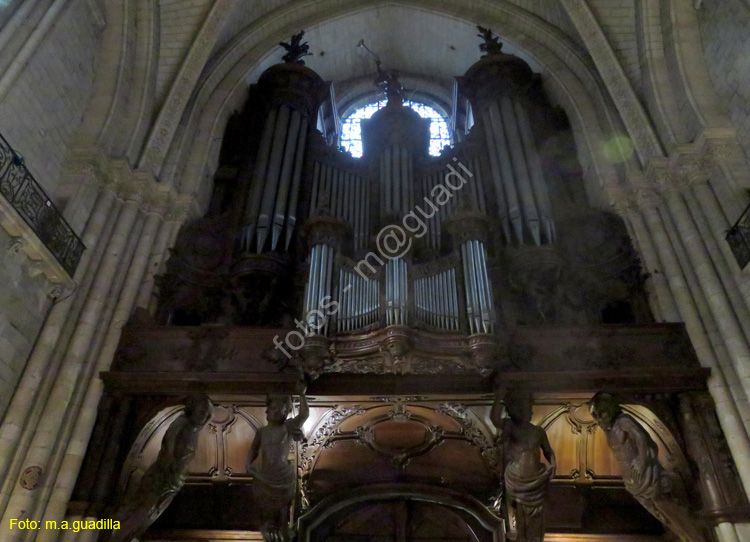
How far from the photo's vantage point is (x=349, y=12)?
13438mm

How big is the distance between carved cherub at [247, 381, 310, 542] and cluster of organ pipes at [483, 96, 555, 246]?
13.6ft

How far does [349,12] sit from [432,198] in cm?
575

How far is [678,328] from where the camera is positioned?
7148 millimetres

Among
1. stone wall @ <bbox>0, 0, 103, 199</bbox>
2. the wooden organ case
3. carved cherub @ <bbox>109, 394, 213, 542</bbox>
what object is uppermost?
stone wall @ <bbox>0, 0, 103, 199</bbox>

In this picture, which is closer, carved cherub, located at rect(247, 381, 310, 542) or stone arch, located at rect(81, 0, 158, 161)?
carved cherub, located at rect(247, 381, 310, 542)

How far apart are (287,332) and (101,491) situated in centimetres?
255

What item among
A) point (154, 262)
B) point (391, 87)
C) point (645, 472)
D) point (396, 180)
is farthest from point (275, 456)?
point (391, 87)

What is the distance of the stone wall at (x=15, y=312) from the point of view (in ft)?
20.5

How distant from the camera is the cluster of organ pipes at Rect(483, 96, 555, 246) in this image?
8.82m

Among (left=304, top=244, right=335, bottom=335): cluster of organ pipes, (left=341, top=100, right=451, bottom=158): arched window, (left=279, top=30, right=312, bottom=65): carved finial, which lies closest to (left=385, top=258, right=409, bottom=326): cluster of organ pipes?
(left=304, top=244, right=335, bottom=335): cluster of organ pipes

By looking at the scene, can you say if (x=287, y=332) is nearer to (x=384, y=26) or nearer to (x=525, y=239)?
(x=525, y=239)

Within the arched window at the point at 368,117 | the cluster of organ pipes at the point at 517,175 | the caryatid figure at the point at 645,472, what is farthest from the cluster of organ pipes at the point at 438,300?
the arched window at the point at 368,117

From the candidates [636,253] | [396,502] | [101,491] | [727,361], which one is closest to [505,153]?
[636,253]

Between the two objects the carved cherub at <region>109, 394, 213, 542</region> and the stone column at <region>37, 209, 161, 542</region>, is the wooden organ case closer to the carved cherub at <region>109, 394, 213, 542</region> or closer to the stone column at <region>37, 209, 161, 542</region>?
the stone column at <region>37, 209, 161, 542</region>
